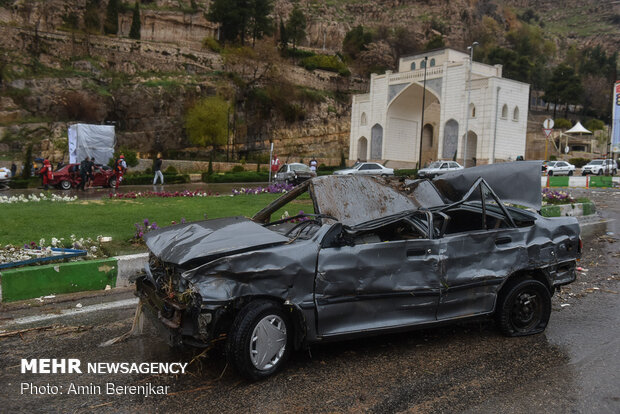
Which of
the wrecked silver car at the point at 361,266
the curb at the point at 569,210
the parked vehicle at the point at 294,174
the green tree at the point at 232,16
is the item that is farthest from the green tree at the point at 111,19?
the wrecked silver car at the point at 361,266

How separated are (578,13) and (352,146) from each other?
128m

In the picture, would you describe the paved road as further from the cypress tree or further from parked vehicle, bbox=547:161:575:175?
the cypress tree

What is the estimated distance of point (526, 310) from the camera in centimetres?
498

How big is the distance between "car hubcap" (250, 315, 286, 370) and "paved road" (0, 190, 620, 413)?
0.17m

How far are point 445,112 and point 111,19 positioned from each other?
45152 mm

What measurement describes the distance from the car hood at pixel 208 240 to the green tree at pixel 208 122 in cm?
4289

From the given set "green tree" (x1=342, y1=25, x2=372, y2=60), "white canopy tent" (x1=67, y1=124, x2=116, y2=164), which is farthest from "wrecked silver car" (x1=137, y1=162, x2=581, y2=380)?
"green tree" (x1=342, y1=25, x2=372, y2=60)

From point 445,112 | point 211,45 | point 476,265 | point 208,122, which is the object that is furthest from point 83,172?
point 211,45

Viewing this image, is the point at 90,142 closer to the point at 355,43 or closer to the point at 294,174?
the point at 294,174

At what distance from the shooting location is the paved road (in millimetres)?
3516

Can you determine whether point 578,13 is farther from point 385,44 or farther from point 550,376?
point 550,376

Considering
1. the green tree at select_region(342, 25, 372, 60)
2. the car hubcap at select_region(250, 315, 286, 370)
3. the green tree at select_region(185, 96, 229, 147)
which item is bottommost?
the car hubcap at select_region(250, 315, 286, 370)

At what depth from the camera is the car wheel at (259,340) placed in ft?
12.2

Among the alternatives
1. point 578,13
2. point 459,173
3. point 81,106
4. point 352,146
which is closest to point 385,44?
point 352,146
